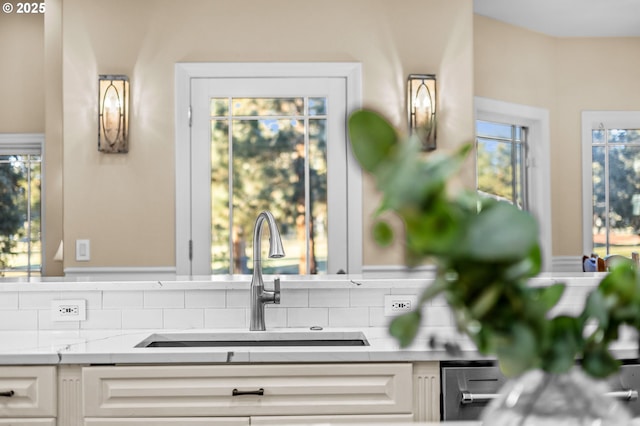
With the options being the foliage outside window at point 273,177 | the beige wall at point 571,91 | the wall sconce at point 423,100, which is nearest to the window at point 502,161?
the beige wall at point 571,91

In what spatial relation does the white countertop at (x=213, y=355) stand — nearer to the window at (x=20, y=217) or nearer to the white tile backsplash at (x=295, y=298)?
the white tile backsplash at (x=295, y=298)

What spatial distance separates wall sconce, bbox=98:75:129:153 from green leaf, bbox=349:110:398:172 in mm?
3112

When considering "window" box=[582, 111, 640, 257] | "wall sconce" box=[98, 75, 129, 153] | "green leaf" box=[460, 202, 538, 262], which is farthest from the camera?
"window" box=[582, 111, 640, 257]

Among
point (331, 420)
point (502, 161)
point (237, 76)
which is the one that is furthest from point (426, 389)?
point (502, 161)

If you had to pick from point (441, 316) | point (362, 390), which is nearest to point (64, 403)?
point (362, 390)

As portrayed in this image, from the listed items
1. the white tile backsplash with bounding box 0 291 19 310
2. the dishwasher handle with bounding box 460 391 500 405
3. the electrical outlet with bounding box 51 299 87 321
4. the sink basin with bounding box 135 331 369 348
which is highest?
the white tile backsplash with bounding box 0 291 19 310

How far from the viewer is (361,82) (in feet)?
11.6

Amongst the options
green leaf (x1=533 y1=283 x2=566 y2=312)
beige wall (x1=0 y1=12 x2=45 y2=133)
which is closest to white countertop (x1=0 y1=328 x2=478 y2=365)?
green leaf (x1=533 y1=283 x2=566 y2=312)

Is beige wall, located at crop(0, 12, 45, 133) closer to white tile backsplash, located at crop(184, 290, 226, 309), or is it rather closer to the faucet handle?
white tile backsplash, located at crop(184, 290, 226, 309)

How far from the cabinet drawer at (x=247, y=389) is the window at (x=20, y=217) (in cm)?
290

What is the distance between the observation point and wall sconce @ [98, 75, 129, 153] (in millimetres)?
3438

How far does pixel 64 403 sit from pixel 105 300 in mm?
444

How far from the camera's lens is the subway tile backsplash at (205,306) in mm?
2057

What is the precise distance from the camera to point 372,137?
0.57m
